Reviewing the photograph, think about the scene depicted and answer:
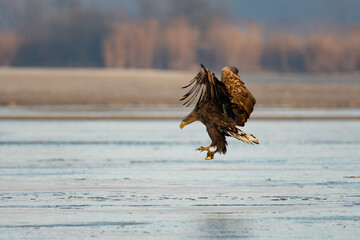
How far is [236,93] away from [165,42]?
73967 mm

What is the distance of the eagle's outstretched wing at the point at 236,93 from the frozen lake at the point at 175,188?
3.22 ft

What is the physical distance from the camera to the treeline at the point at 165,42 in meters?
82.9

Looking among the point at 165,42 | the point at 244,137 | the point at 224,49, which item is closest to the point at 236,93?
the point at 244,137

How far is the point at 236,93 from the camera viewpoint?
12.8 metres

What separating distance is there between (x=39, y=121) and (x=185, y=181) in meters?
14.8

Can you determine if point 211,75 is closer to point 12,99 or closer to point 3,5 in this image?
point 12,99

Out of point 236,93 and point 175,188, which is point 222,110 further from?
point 175,188

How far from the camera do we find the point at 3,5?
103 metres

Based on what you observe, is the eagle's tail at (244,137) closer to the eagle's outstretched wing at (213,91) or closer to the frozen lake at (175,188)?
the eagle's outstretched wing at (213,91)

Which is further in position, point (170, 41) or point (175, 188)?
point (170, 41)

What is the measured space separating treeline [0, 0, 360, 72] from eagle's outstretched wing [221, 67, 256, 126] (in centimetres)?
6748

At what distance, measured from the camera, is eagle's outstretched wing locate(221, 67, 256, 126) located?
12.7 m

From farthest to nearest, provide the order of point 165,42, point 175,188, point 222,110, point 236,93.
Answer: point 165,42 < point 236,93 < point 222,110 < point 175,188

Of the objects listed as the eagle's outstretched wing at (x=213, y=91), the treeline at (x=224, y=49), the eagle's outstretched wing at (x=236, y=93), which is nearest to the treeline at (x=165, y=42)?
the treeline at (x=224, y=49)
